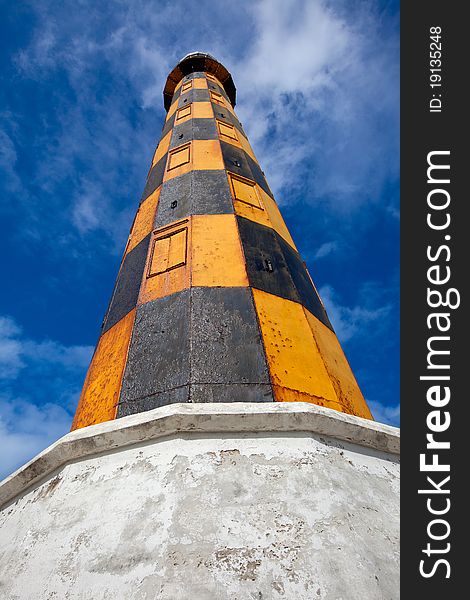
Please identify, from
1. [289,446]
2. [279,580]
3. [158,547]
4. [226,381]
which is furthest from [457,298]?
[158,547]

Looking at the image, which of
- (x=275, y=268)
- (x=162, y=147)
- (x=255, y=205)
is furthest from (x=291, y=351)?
(x=162, y=147)

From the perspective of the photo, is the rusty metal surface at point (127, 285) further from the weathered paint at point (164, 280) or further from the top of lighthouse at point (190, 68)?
the top of lighthouse at point (190, 68)

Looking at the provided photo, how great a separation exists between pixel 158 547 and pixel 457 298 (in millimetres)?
2511

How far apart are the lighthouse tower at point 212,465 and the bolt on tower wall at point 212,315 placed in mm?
20

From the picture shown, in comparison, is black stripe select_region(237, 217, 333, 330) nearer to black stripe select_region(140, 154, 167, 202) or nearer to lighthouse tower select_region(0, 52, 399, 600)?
lighthouse tower select_region(0, 52, 399, 600)

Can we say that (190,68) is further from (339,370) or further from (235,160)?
(339,370)

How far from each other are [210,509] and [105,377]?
6.84 ft

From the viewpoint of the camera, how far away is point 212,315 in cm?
417

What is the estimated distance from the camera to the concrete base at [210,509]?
214 centimetres

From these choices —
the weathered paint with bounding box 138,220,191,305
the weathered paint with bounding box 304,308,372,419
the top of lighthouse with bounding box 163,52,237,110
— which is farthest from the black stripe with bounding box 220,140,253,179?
the top of lighthouse with bounding box 163,52,237,110

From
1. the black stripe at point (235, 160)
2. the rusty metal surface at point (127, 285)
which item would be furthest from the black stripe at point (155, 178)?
the rusty metal surface at point (127, 285)

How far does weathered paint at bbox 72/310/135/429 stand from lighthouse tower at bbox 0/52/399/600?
0.07ft

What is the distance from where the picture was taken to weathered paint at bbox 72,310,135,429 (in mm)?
3779

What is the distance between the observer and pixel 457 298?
313cm
